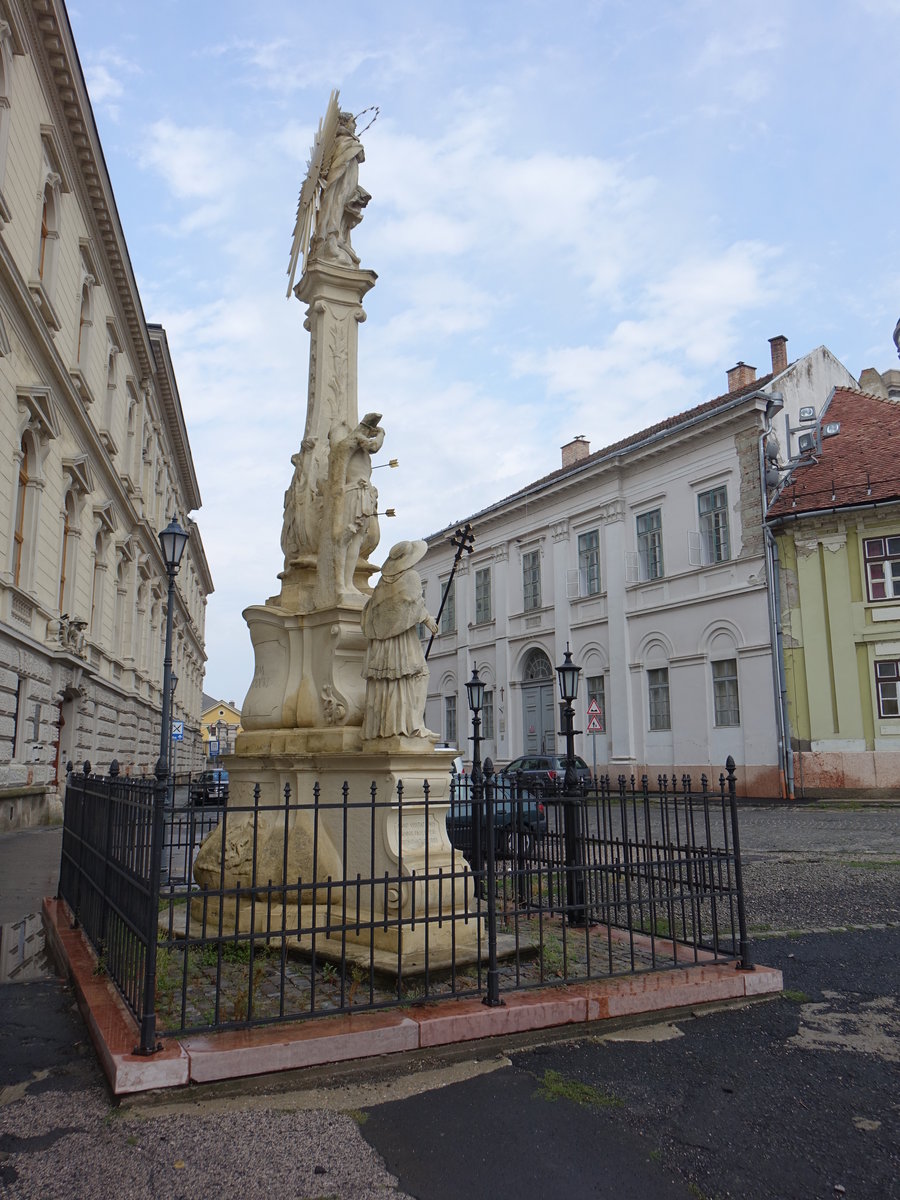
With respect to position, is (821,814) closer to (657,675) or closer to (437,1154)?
(657,675)

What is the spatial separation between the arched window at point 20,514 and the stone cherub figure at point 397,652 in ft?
41.3

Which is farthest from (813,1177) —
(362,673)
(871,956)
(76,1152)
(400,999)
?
(362,673)

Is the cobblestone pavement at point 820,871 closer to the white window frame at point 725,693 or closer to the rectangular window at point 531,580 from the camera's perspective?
the white window frame at point 725,693

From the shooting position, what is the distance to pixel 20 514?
17.0m

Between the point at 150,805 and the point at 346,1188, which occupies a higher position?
the point at 150,805

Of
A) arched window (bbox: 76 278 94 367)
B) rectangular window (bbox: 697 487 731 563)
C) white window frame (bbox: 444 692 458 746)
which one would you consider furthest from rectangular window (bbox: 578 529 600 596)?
arched window (bbox: 76 278 94 367)

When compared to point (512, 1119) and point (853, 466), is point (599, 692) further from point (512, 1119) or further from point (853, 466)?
point (512, 1119)

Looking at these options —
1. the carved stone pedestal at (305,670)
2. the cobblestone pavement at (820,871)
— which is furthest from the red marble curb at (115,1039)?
the cobblestone pavement at (820,871)

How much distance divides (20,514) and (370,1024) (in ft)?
49.8

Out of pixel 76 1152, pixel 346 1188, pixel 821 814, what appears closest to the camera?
pixel 346 1188

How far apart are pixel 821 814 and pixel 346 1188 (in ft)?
60.1

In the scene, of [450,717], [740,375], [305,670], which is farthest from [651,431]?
[305,670]

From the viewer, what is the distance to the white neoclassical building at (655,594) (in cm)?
2417

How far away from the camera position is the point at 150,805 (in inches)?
177
